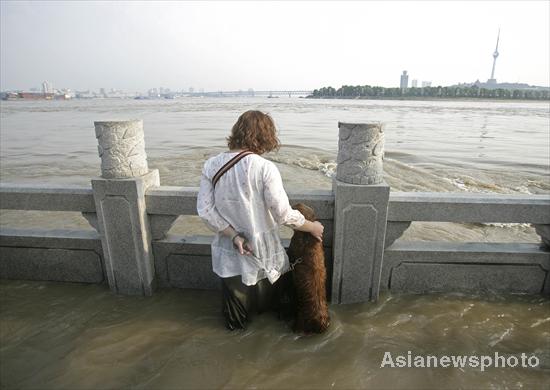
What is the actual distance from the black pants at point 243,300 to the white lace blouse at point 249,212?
0.16 meters

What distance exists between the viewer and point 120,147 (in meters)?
2.90

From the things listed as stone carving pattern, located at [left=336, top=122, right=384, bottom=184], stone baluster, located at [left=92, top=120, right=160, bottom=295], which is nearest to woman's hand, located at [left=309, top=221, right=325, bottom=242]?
stone carving pattern, located at [left=336, top=122, right=384, bottom=184]

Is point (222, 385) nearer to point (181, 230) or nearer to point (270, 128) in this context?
point (270, 128)

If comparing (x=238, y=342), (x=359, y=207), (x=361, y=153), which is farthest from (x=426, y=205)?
(x=238, y=342)

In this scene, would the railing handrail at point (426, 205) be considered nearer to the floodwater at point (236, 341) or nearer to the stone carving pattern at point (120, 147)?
the stone carving pattern at point (120, 147)

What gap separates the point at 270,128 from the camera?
7.69 ft

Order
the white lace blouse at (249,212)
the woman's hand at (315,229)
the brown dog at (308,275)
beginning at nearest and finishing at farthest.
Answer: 1. the white lace blouse at (249,212)
2. the woman's hand at (315,229)
3. the brown dog at (308,275)

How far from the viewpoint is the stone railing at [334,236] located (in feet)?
9.36

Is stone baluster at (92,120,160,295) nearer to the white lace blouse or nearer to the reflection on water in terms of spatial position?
the reflection on water

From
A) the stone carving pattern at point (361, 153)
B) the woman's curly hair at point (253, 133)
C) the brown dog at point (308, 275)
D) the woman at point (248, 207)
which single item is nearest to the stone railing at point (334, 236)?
the stone carving pattern at point (361, 153)

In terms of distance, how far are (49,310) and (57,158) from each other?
35.3 ft

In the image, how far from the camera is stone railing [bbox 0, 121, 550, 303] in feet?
9.36

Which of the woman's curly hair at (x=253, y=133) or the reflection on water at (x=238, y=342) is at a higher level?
the woman's curly hair at (x=253, y=133)

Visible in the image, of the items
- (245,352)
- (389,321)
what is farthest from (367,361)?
(245,352)
